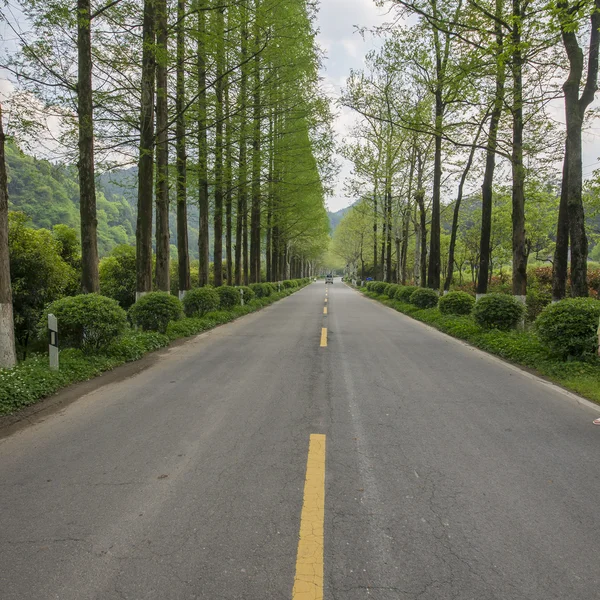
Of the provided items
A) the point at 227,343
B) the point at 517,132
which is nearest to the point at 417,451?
the point at 227,343

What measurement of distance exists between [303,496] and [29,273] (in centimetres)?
1199

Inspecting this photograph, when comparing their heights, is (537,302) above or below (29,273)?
below

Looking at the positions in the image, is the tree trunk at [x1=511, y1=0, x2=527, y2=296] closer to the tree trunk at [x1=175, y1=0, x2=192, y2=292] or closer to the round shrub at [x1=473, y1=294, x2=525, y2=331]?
the round shrub at [x1=473, y1=294, x2=525, y2=331]

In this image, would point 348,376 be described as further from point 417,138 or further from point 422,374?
point 417,138

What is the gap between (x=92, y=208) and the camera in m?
8.92

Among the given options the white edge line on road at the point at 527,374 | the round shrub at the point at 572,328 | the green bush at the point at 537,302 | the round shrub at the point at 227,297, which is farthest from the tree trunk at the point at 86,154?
the green bush at the point at 537,302

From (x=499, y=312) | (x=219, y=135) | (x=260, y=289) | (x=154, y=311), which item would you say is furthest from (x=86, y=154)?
(x=260, y=289)

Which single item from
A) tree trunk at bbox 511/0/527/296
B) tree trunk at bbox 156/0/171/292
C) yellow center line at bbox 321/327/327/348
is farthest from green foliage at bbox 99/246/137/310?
tree trunk at bbox 511/0/527/296

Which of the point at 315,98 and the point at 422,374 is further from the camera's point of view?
the point at 315,98

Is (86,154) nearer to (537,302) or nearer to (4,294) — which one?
(4,294)

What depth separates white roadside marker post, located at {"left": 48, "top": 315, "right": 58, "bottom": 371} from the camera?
6.16 m

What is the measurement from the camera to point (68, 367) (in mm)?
6391

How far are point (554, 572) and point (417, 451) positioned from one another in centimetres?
156

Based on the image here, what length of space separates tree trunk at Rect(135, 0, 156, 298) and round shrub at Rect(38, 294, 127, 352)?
11.3 feet
